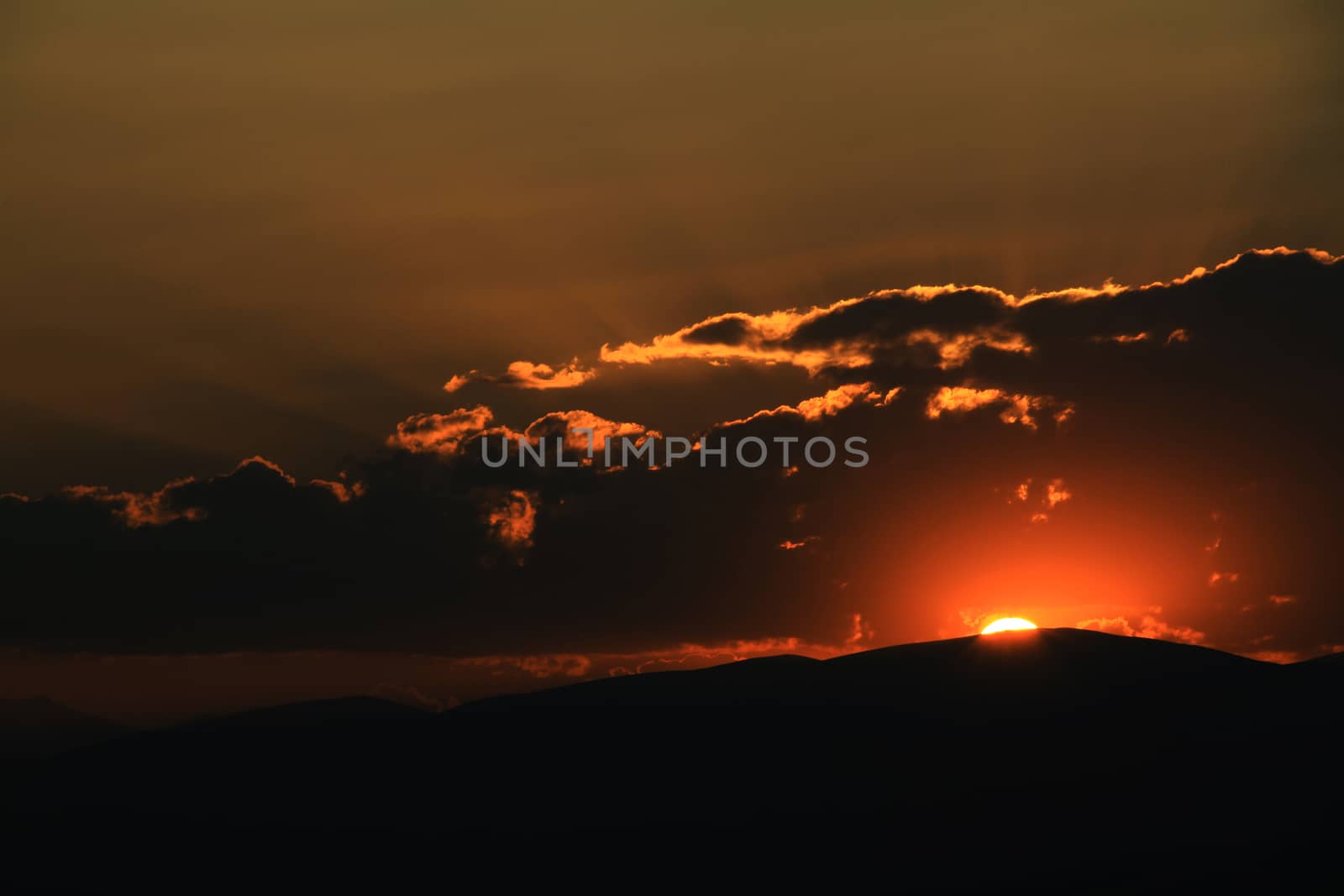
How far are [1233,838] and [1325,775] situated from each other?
75.8ft

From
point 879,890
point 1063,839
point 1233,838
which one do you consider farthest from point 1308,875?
point 879,890

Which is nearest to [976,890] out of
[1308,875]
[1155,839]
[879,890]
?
[879,890]

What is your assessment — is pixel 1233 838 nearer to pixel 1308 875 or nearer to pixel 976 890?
pixel 1308 875

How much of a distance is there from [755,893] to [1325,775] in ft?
289

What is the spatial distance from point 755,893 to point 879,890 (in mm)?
20299

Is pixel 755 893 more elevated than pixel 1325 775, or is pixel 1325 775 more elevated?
pixel 1325 775

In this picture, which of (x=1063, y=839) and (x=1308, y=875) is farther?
(x=1063, y=839)

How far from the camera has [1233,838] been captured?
181 m

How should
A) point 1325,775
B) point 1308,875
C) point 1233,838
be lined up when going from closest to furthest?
point 1308,875
point 1233,838
point 1325,775

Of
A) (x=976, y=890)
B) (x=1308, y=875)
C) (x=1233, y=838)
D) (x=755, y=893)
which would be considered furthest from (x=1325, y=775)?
(x=755, y=893)

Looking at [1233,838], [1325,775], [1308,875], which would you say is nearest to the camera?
[1308,875]

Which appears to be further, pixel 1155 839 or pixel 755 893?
pixel 755 893

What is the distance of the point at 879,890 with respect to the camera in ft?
627

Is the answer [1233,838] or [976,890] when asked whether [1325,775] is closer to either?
[1233,838]
